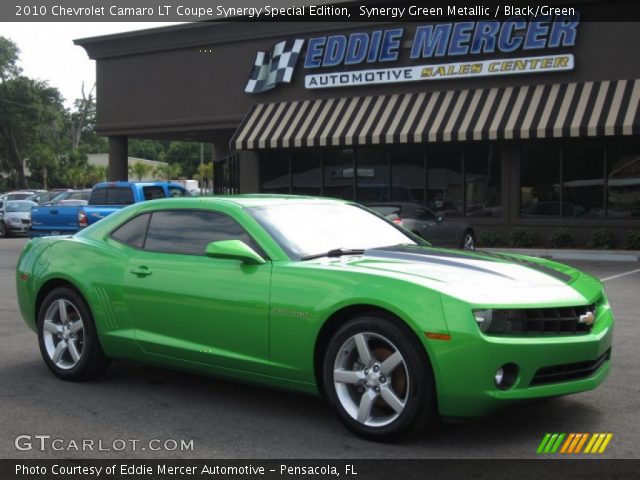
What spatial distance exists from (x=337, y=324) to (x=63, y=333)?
8.60 ft

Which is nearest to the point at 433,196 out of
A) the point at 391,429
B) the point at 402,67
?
the point at 402,67

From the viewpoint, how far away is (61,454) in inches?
184

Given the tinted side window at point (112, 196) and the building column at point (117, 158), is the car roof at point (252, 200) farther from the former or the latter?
the building column at point (117, 158)

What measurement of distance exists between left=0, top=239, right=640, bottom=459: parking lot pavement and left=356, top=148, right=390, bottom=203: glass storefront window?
17.3 metres

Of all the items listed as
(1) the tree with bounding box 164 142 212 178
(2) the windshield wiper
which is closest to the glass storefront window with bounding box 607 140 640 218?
(2) the windshield wiper

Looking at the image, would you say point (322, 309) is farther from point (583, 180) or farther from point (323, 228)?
point (583, 180)

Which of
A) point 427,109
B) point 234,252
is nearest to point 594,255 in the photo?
point 427,109

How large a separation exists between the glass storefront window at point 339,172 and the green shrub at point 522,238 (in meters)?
5.23

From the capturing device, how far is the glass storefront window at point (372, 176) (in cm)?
2405

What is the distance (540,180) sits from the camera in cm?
2184

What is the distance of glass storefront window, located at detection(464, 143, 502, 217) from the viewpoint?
22469 mm

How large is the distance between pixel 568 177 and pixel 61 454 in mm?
18751

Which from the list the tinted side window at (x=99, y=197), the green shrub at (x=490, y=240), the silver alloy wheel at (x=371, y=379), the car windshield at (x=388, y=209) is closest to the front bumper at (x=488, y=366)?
the silver alloy wheel at (x=371, y=379)

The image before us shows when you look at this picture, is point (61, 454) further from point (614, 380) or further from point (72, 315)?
point (614, 380)
